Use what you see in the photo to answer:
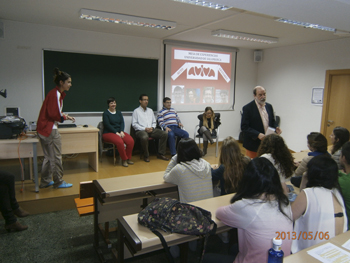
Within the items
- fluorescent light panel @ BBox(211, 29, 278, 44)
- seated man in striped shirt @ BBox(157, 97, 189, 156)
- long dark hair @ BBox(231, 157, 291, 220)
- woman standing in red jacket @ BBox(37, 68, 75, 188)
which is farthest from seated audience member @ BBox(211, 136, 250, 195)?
seated man in striped shirt @ BBox(157, 97, 189, 156)

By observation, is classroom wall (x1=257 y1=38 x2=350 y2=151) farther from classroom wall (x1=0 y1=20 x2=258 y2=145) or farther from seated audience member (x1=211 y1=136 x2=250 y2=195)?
seated audience member (x1=211 y1=136 x2=250 y2=195)

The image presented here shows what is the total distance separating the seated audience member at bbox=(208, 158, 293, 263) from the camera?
1.34m

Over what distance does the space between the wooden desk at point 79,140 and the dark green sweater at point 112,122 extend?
48cm

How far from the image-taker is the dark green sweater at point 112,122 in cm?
472

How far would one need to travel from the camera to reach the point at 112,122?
4777 millimetres

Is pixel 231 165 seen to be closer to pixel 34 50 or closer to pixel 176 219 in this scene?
pixel 176 219

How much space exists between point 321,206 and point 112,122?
387cm

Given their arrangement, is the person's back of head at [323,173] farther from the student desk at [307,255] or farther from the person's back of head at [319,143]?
the person's back of head at [319,143]

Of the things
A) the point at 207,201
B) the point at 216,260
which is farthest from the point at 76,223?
the point at 216,260

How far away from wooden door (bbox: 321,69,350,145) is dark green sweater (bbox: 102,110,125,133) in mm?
4226

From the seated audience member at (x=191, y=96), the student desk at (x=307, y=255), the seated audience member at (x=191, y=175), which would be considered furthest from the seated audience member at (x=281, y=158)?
the seated audience member at (x=191, y=96)

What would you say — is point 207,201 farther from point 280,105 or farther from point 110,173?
Result: point 280,105

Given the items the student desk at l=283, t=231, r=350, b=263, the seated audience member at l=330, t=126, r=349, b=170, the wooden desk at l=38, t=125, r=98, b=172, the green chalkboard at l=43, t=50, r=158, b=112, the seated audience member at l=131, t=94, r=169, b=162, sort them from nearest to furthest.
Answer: the student desk at l=283, t=231, r=350, b=263, the seated audience member at l=330, t=126, r=349, b=170, the wooden desk at l=38, t=125, r=98, b=172, the green chalkboard at l=43, t=50, r=158, b=112, the seated audience member at l=131, t=94, r=169, b=162

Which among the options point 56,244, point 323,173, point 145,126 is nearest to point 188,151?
point 323,173
